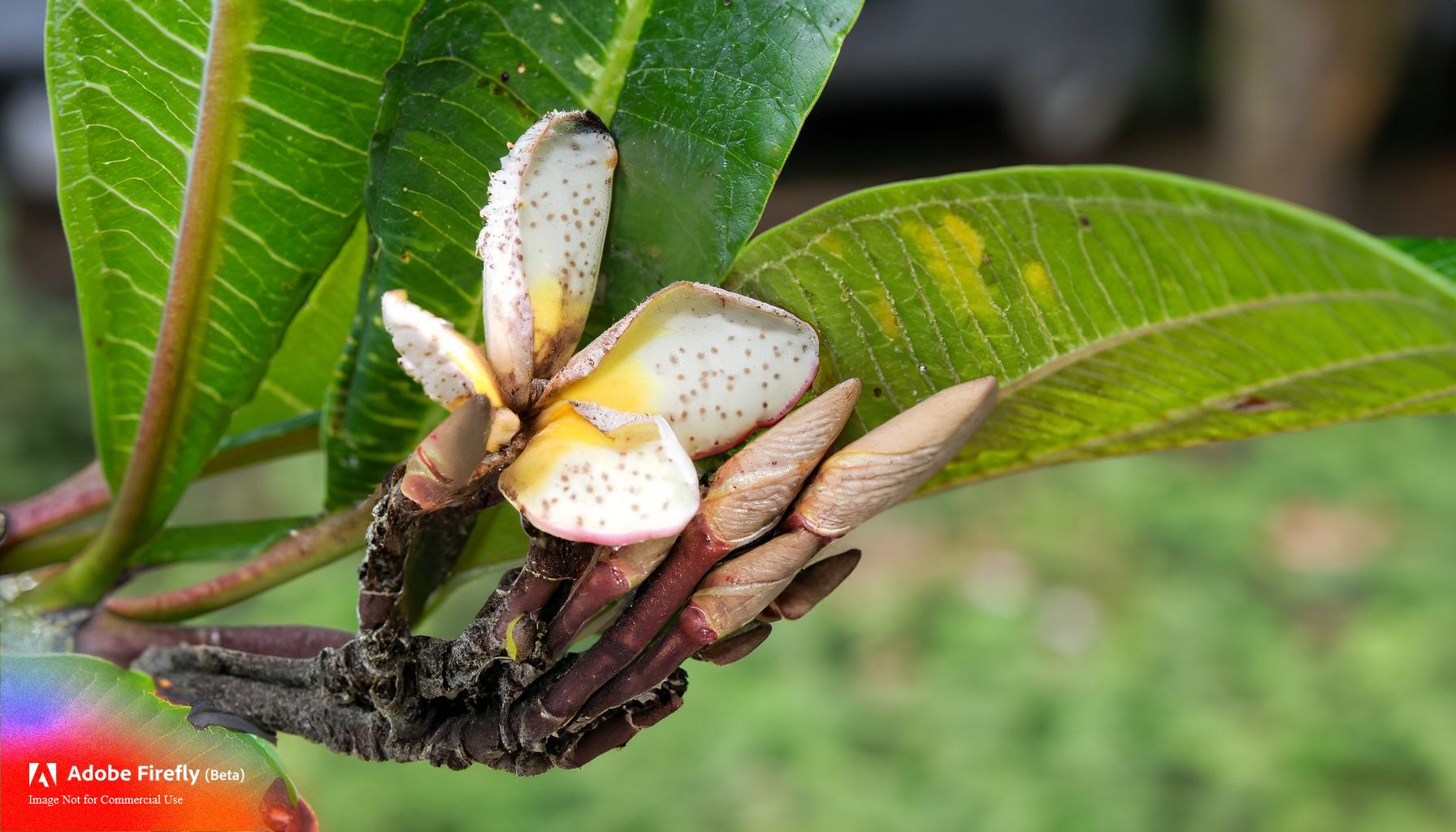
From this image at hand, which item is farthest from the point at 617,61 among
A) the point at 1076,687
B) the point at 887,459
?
the point at 1076,687

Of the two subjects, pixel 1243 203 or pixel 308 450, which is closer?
pixel 1243 203

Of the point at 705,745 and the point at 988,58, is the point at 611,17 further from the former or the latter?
the point at 988,58

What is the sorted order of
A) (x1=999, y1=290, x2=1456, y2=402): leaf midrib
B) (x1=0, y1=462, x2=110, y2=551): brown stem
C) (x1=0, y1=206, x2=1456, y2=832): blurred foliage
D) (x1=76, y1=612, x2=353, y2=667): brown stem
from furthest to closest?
1. (x1=0, y1=206, x2=1456, y2=832): blurred foliage
2. (x1=0, y1=462, x2=110, y2=551): brown stem
3. (x1=76, y1=612, x2=353, y2=667): brown stem
4. (x1=999, y1=290, x2=1456, y2=402): leaf midrib

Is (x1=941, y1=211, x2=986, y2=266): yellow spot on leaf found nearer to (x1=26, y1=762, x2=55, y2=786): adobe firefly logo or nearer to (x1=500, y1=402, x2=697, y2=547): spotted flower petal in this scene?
(x1=500, y1=402, x2=697, y2=547): spotted flower petal

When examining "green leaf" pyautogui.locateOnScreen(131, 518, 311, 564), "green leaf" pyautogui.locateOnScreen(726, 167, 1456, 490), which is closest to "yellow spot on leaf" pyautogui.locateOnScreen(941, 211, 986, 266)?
"green leaf" pyautogui.locateOnScreen(726, 167, 1456, 490)

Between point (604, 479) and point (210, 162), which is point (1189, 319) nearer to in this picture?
point (604, 479)

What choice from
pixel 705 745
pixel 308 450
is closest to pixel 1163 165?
pixel 705 745

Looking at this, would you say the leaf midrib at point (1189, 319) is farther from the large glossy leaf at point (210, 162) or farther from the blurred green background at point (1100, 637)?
the blurred green background at point (1100, 637)
